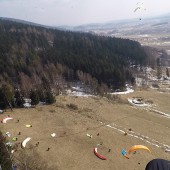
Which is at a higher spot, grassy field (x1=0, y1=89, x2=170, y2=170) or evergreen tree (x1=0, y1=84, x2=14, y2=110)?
evergreen tree (x1=0, y1=84, x2=14, y2=110)

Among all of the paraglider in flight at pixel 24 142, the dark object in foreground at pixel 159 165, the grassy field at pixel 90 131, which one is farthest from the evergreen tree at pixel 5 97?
the dark object in foreground at pixel 159 165

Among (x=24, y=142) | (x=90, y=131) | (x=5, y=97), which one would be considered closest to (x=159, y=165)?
(x=24, y=142)

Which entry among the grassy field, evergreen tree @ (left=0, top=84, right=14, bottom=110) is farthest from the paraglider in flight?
evergreen tree @ (left=0, top=84, right=14, bottom=110)

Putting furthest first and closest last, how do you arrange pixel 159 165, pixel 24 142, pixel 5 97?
pixel 5 97
pixel 24 142
pixel 159 165

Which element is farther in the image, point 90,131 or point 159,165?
point 90,131

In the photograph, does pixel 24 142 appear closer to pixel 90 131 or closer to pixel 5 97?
pixel 90 131

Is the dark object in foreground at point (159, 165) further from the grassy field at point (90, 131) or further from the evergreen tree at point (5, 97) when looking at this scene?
the evergreen tree at point (5, 97)

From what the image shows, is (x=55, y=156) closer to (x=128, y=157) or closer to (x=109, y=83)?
(x=128, y=157)

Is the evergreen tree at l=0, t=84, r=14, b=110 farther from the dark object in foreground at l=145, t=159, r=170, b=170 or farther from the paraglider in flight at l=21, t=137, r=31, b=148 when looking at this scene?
the dark object in foreground at l=145, t=159, r=170, b=170

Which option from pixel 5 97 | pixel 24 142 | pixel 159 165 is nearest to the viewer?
pixel 159 165
